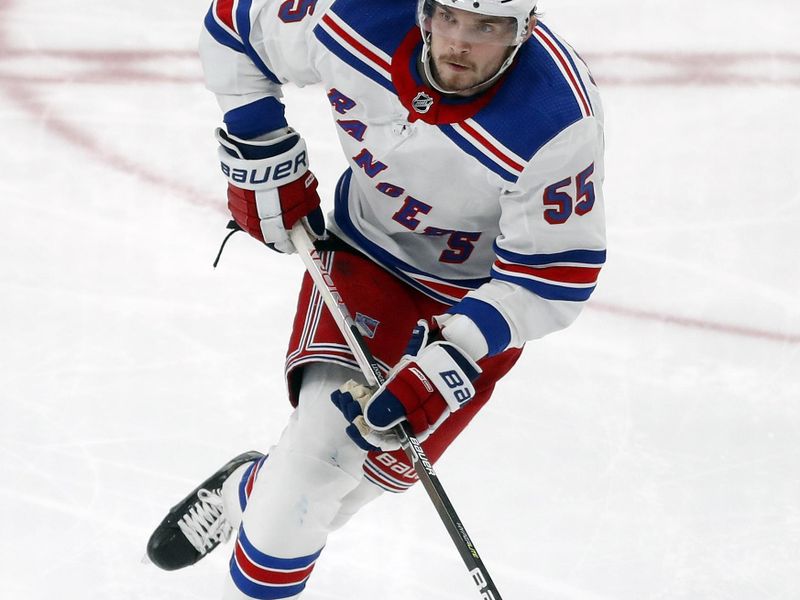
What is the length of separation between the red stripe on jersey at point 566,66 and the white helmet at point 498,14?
4.3 inches

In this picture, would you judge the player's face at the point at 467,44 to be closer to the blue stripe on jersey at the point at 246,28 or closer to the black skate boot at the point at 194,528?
the blue stripe on jersey at the point at 246,28

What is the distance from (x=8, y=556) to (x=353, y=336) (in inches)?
39.9

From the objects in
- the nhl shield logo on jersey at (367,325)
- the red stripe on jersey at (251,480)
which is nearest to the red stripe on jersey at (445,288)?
the nhl shield logo on jersey at (367,325)

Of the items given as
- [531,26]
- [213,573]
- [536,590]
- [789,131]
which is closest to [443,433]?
[536,590]

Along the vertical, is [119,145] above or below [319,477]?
below

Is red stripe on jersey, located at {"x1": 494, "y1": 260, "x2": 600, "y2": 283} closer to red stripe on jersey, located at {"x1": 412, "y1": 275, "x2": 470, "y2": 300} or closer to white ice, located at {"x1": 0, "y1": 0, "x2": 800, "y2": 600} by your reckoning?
red stripe on jersey, located at {"x1": 412, "y1": 275, "x2": 470, "y2": 300}

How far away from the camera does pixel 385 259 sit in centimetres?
279

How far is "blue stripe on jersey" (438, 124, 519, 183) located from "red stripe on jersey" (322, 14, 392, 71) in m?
0.18

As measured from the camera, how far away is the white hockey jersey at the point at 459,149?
7.69ft

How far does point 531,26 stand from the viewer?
90.2 inches

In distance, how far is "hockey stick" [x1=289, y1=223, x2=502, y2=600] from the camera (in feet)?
7.53

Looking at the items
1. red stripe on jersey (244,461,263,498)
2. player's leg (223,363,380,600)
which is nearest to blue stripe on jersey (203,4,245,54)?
player's leg (223,363,380,600)

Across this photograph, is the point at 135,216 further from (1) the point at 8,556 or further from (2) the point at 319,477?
(2) the point at 319,477

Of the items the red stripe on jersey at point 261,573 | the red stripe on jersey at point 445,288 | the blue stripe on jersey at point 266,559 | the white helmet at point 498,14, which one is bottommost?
the red stripe on jersey at point 261,573
